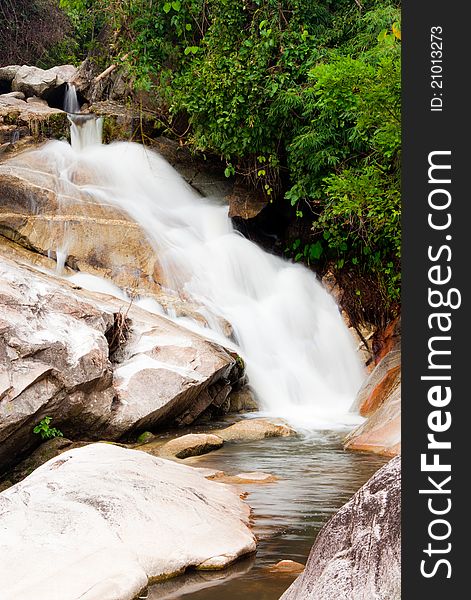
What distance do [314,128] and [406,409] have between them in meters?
10.7

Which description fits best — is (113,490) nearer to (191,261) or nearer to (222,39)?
(191,261)

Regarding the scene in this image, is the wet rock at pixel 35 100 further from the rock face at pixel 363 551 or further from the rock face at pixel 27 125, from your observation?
the rock face at pixel 363 551

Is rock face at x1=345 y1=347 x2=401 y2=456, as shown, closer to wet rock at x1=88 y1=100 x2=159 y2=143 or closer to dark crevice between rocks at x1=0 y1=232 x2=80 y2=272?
dark crevice between rocks at x1=0 y1=232 x2=80 y2=272

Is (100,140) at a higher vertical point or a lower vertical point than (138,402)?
higher

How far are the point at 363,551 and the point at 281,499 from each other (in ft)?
9.05

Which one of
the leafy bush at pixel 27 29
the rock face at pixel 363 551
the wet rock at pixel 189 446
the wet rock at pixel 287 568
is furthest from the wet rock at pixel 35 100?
the rock face at pixel 363 551

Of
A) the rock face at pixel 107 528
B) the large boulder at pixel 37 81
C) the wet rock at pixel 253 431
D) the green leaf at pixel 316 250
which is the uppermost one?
the large boulder at pixel 37 81

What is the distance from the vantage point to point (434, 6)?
82.2 inches

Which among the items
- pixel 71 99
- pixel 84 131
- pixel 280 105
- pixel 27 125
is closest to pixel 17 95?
pixel 71 99

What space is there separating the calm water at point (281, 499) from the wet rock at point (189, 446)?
0.36 ft

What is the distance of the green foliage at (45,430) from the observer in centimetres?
751

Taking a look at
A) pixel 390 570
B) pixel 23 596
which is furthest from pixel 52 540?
pixel 390 570

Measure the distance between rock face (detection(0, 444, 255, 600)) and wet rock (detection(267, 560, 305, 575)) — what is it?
0.71ft

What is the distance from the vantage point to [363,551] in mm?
3004
